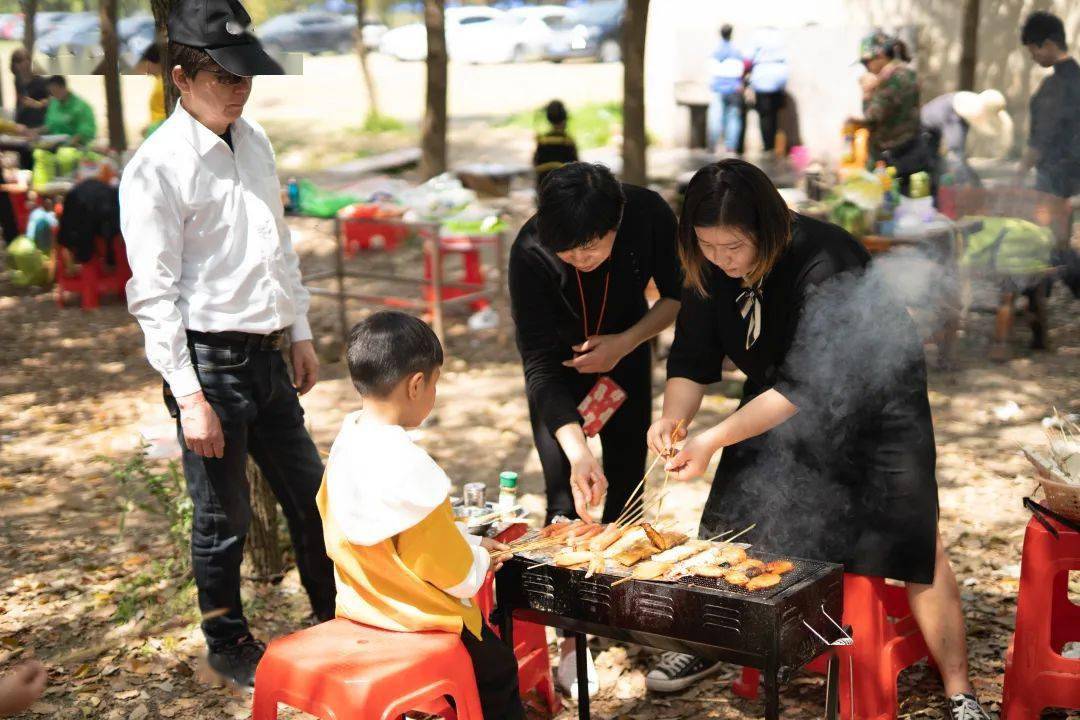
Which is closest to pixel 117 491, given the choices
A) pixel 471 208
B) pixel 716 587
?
pixel 471 208

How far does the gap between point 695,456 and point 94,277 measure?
845 centimetres

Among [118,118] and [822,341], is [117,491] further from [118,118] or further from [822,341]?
[118,118]

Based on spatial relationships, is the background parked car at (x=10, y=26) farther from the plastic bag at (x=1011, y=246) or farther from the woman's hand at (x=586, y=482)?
the woman's hand at (x=586, y=482)

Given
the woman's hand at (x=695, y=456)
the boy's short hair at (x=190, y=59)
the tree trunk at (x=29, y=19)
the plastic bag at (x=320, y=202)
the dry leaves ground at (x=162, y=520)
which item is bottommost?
the dry leaves ground at (x=162, y=520)

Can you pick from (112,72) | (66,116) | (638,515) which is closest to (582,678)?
(638,515)

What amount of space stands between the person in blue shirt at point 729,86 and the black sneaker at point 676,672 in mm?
12849

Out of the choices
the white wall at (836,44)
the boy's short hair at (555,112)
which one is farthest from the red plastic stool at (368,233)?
the white wall at (836,44)

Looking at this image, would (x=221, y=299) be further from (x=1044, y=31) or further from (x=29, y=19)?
(x=29, y=19)

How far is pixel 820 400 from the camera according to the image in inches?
147

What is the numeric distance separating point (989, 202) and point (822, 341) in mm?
5510

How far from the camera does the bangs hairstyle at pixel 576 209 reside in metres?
3.62

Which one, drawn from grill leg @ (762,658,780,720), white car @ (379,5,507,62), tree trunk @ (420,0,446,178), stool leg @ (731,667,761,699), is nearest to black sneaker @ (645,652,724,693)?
stool leg @ (731,667,761,699)

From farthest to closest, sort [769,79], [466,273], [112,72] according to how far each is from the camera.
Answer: [769,79] → [112,72] → [466,273]

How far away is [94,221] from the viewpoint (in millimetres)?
10359
